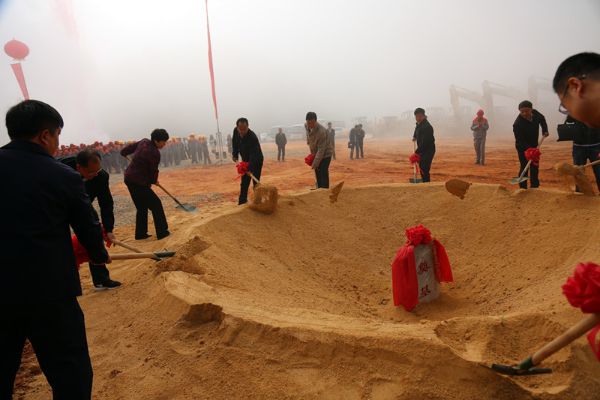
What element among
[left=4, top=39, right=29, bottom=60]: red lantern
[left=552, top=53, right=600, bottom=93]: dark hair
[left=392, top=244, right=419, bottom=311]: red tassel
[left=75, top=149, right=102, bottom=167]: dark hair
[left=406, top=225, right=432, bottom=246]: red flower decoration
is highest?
[left=4, top=39, right=29, bottom=60]: red lantern

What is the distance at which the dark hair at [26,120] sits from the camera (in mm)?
1676

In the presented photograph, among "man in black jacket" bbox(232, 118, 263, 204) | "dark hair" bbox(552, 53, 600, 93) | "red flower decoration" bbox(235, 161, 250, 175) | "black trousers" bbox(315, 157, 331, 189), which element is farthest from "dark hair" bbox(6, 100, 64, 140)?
"black trousers" bbox(315, 157, 331, 189)

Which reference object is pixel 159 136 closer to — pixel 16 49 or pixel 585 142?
pixel 585 142

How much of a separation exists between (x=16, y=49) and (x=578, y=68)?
23.7 metres

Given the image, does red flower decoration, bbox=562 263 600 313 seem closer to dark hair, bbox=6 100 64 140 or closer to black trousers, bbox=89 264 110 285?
dark hair, bbox=6 100 64 140

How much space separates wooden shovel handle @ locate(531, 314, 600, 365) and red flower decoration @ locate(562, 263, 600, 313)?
1.3 inches

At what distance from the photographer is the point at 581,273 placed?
154 cm

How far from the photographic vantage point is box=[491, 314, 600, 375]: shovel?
1.47 meters

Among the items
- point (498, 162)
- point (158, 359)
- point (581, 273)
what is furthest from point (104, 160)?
point (581, 273)

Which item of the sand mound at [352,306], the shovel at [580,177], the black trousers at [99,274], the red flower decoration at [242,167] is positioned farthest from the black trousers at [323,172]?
the black trousers at [99,274]

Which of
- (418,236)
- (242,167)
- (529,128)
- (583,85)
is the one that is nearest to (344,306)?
(418,236)

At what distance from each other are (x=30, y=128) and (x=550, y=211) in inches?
178

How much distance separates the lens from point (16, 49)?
734 inches

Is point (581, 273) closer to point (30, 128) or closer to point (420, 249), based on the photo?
point (420, 249)
